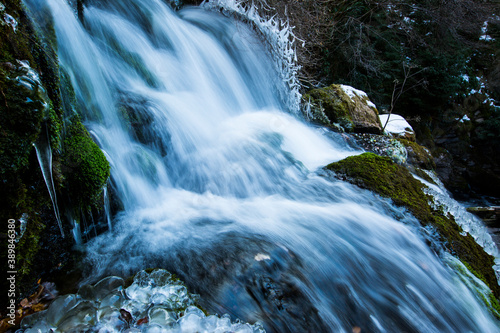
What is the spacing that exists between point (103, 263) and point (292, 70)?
5.54 meters

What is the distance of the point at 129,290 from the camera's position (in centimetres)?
191

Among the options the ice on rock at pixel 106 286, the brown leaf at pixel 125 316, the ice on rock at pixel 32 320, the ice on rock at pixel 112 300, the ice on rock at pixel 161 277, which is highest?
the ice on rock at pixel 161 277

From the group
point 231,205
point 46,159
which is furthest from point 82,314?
point 231,205

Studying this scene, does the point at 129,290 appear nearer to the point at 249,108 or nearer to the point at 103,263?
the point at 103,263

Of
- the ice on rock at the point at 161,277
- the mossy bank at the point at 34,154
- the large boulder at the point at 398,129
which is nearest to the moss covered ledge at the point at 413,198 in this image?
the ice on rock at the point at 161,277

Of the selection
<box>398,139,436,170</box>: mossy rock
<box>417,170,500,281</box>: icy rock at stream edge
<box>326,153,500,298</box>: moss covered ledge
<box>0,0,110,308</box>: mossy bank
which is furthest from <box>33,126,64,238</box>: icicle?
<box>398,139,436,170</box>: mossy rock

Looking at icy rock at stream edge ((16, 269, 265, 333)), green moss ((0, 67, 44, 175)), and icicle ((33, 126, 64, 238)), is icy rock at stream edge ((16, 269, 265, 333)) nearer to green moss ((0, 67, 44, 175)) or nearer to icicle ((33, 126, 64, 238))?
icicle ((33, 126, 64, 238))

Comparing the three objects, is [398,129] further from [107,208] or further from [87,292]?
[87,292]

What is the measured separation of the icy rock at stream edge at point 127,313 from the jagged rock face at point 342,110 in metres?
4.86

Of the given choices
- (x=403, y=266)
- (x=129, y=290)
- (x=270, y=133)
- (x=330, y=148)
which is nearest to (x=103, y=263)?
(x=129, y=290)

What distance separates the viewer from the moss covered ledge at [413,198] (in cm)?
283

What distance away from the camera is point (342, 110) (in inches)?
231

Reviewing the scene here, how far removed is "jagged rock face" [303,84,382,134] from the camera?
Result: 5.81 metres

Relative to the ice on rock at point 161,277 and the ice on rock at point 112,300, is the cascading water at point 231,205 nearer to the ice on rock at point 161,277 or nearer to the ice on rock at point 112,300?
the ice on rock at point 161,277
